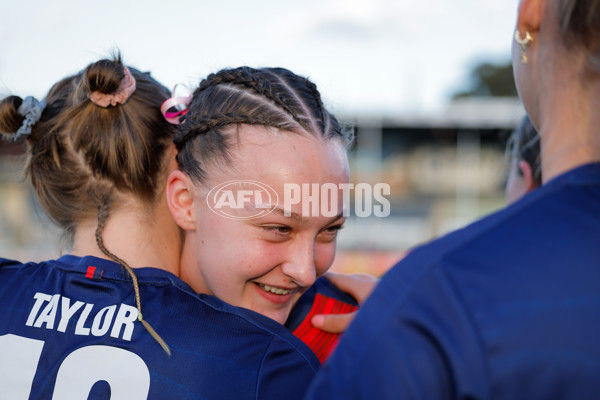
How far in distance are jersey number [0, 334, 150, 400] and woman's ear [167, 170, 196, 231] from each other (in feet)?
1.54

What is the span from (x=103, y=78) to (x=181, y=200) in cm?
45

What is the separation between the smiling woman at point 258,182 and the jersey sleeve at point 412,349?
0.71 meters

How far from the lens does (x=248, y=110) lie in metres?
1.57

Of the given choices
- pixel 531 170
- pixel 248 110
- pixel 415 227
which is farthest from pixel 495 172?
pixel 248 110

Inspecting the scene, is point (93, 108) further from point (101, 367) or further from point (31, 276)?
point (101, 367)

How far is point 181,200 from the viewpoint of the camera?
1.64 metres

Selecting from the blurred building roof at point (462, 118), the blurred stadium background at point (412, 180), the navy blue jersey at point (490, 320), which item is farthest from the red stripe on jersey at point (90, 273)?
the blurred building roof at point (462, 118)

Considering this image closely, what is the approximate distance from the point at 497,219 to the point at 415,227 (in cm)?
1423

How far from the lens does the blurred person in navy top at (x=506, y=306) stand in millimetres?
686

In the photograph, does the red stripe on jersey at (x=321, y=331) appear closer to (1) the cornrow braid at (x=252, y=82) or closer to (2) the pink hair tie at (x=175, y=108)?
(1) the cornrow braid at (x=252, y=82)

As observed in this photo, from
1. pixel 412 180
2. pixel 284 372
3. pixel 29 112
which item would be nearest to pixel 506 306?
pixel 284 372

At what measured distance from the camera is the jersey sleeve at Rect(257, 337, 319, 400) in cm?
126

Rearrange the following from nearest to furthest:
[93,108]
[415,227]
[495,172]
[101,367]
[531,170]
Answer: [101,367] → [93,108] → [531,170] → [415,227] → [495,172]

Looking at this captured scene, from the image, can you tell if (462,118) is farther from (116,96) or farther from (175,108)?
(116,96)
